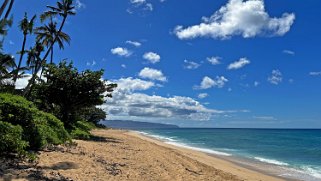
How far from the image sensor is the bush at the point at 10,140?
9166 millimetres

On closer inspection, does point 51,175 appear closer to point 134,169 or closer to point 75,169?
point 75,169

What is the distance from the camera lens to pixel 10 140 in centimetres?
917

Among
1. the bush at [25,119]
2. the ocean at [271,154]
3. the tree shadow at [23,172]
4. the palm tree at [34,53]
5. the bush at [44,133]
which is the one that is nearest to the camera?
the tree shadow at [23,172]

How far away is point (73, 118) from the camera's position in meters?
26.0

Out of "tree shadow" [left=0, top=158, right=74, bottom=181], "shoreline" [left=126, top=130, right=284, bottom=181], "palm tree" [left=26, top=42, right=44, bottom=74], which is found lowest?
"shoreline" [left=126, top=130, right=284, bottom=181]

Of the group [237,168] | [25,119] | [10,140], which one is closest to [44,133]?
[25,119]

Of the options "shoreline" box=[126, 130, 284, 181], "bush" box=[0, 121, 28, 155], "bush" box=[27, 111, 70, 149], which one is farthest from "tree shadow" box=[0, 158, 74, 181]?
"shoreline" box=[126, 130, 284, 181]

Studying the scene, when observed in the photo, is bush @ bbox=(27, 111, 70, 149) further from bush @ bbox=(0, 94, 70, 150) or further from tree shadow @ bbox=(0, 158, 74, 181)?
tree shadow @ bbox=(0, 158, 74, 181)

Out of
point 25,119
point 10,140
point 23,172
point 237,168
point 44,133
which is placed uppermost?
point 25,119

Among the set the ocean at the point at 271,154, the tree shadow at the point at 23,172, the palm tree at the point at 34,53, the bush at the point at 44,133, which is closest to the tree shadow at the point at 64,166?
the tree shadow at the point at 23,172

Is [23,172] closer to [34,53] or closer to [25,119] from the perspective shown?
[25,119]

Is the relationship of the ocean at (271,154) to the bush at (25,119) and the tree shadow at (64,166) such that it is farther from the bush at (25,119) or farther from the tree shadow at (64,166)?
the bush at (25,119)

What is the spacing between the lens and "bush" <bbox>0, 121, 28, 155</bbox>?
9.17 m

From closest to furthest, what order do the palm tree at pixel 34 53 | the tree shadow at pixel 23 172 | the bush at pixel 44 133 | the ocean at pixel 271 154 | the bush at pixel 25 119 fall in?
the tree shadow at pixel 23 172 → the bush at pixel 25 119 → the bush at pixel 44 133 → the ocean at pixel 271 154 → the palm tree at pixel 34 53
